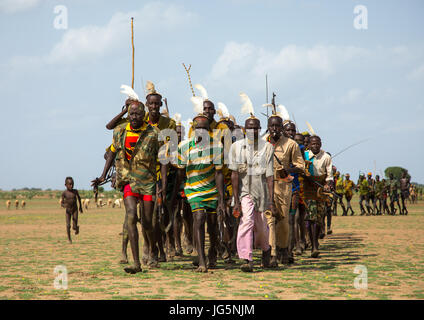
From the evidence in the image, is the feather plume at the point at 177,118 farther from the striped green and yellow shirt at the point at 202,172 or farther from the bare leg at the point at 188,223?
the striped green and yellow shirt at the point at 202,172

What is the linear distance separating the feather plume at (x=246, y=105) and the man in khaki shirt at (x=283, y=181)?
15.9 inches

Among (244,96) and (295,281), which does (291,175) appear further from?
(295,281)

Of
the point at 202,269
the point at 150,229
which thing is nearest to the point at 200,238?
the point at 202,269

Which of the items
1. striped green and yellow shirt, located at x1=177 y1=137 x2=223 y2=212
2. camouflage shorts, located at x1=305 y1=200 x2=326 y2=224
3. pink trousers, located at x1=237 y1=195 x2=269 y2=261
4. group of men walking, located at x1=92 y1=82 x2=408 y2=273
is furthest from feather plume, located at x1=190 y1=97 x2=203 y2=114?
camouflage shorts, located at x1=305 y1=200 x2=326 y2=224

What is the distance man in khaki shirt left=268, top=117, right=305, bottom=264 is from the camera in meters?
9.47

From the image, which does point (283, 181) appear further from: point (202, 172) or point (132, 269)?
point (132, 269)

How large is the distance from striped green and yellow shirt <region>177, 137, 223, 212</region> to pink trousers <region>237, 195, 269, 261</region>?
1.70ft

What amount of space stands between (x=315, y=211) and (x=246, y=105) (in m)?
2.77

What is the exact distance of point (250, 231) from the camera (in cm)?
→ 870

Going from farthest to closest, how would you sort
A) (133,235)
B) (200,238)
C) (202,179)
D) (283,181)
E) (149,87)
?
(149,87) < (283,181) < (202,179) < (200,238) < (133,235)

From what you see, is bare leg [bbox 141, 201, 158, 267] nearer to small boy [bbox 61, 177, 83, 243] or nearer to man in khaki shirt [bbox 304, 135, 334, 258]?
man in khaki shirt [bbox 304, 135, 334, 258]

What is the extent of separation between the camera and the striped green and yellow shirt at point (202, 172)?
8750 millimetres
